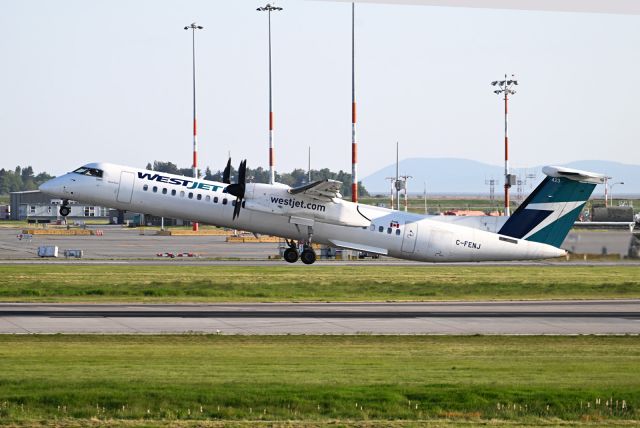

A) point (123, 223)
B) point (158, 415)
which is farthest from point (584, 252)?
point (123, 223)

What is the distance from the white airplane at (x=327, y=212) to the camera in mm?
50031

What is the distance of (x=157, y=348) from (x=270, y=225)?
18.1m

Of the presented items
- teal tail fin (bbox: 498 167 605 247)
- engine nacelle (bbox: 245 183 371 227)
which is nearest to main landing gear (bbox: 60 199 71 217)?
engine nacelle (bbox: 245 183 371 227)

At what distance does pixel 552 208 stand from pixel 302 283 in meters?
16.6

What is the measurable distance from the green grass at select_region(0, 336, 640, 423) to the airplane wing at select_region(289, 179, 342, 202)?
1390cm

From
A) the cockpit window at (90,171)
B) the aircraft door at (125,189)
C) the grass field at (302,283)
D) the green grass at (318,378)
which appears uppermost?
the cockpit window at (90,171)

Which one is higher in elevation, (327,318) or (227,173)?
(227,173)

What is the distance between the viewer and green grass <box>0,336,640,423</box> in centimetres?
2484

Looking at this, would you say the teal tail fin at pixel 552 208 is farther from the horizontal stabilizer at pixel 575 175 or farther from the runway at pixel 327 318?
the runway at pixel 327 318

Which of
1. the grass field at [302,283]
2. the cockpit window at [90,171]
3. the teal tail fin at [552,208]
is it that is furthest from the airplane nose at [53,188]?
the teal tail fin at [552,208]

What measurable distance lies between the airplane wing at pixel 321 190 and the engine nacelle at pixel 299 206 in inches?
9.5

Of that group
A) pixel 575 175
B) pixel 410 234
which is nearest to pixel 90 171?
pixel 410 234

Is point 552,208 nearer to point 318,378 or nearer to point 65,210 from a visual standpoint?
point 65,210

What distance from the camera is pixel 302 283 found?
2424 inches
